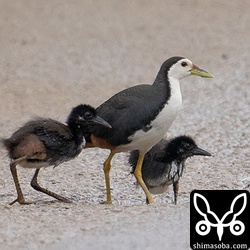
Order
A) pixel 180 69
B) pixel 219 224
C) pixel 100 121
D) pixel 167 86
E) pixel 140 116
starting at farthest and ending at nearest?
pixel 180 69 → pixel 167 86 → pixel 100 121 → pixel 140 116 → pixel 219 224

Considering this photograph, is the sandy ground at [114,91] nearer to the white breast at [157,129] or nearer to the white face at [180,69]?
the white breast at [157,129]

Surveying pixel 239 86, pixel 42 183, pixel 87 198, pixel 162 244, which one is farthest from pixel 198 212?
pixel 239 86

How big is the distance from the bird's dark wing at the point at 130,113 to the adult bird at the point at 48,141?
113 millimetres

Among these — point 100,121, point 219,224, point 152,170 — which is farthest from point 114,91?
point 219,224

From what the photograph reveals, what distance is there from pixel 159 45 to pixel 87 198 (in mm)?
7272

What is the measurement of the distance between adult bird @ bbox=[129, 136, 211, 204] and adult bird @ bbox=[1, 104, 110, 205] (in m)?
0.90

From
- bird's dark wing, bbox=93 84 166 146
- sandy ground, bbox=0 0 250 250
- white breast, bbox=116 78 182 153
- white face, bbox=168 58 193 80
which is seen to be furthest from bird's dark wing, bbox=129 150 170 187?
white face, bbox=168 58 193 80

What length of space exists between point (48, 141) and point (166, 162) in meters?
1.44

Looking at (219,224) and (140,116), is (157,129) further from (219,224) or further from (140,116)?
(219,224)

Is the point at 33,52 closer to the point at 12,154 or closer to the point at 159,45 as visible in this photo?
the point at 159,45

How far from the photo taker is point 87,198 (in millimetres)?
10273

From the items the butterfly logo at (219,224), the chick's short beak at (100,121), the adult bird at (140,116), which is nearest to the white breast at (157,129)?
the adult bird at (140,116)

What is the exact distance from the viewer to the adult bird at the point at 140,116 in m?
9.23

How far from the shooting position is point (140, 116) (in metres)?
9.20
